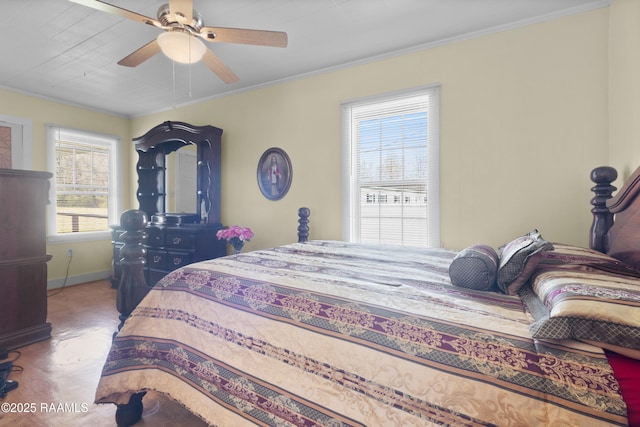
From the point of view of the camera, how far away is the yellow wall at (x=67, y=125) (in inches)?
156

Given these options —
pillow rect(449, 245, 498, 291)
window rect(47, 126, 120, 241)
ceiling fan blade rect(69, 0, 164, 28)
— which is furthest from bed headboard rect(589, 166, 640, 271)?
window rect(47, 126, 120, 241)

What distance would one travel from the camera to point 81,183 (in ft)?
15.0

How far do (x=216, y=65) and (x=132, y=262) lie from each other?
1606 mm

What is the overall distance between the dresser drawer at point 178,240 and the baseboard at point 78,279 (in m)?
1.89

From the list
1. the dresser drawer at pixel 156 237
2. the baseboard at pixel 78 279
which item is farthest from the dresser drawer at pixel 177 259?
the baseboard at pixel 78 279

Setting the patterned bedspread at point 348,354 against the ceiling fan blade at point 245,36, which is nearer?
the patterned bedspread at point 348,354

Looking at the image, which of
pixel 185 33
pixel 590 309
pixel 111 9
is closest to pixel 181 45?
pixel 185 33

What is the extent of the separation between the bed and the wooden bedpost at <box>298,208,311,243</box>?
49.5 inches

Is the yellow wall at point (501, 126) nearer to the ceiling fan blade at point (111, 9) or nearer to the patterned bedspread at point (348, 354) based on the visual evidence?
the patterned bedspread at point (348, 354)

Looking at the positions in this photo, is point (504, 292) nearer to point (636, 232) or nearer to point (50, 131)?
point (636, 232)

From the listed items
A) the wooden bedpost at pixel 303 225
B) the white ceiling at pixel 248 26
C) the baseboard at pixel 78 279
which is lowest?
the baseboard at pixel 78 279

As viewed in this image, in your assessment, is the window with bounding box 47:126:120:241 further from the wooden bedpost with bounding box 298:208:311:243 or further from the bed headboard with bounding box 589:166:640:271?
the bed headboard with bounding box 589:166:640:271

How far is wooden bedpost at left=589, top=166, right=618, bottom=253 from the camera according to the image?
6.02 ft

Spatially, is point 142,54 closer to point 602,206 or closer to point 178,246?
point 178,246
